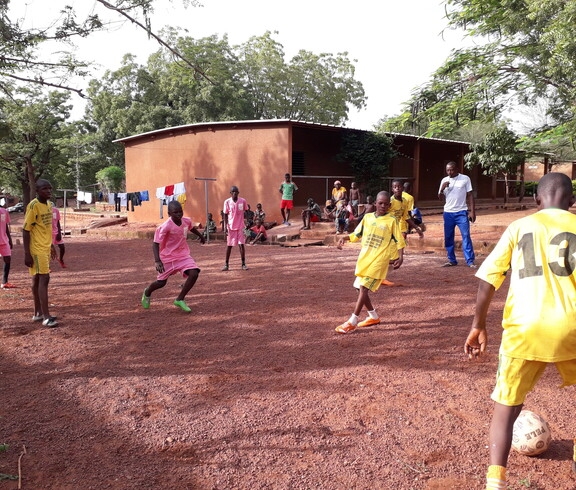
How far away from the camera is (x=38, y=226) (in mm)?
5629

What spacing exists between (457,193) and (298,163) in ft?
39.5

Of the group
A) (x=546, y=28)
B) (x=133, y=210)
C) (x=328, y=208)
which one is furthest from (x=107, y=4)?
(x=133, y=210)

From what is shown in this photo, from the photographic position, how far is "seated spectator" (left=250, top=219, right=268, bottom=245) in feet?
48.0

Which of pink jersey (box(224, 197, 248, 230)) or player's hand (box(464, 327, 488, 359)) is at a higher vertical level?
pink jersey (box(224, 197, 248, 230))

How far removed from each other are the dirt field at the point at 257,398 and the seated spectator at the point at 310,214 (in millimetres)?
8669

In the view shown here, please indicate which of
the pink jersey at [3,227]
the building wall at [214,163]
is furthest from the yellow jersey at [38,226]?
the building wall at [214,163]

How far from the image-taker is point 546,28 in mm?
11305

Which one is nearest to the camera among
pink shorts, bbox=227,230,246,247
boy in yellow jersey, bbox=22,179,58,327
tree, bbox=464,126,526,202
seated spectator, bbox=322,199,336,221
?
boy in yellow jersey, bbox=22,179,58,327

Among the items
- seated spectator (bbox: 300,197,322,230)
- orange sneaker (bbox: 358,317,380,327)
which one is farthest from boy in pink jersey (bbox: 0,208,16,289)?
seated spectator (bbox: 300,197,322,230)

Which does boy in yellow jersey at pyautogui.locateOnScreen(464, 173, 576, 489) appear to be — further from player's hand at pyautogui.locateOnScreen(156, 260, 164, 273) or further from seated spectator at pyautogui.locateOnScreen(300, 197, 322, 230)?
seated spectator at pyautogui.locateOnScreen(300, 197, 322, 230)

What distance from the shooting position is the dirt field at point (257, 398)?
2.63 metres

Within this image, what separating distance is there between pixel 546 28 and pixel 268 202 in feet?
33.7

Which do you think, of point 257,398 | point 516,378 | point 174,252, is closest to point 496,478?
point 516,378

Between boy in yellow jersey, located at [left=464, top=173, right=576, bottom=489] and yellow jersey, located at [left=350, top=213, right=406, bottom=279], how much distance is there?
2750 mm
